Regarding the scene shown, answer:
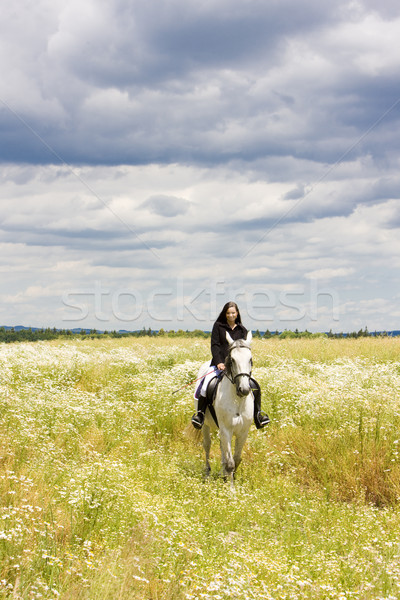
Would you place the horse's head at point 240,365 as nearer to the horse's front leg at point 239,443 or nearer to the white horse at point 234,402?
the white horse at point 234,402

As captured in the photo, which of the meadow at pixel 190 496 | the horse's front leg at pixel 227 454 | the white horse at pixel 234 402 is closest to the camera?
the meadow at pixel 190 496

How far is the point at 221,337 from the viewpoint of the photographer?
29.8 feet

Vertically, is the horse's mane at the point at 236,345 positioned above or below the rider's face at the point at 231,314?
below

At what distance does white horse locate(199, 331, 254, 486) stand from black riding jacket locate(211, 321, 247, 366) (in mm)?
557

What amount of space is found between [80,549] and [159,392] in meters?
8.51

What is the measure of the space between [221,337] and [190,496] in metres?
2.99

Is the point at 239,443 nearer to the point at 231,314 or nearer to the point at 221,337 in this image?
the point at 221,337

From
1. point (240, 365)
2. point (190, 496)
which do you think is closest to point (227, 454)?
point (190, 496)

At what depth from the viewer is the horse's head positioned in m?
7.66

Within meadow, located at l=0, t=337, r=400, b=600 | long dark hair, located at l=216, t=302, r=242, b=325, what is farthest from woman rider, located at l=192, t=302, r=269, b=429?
meadow, located at l=0, t=337, r=400, b=600

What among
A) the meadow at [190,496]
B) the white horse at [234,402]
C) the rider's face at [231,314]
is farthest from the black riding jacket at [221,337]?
the meadow at [190,496]

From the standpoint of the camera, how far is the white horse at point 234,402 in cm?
778

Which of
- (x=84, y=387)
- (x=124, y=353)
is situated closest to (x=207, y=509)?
(x=84, y=387)

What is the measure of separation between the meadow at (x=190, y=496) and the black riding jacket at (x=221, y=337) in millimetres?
2222
